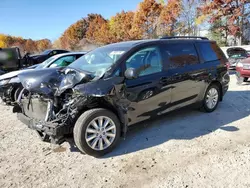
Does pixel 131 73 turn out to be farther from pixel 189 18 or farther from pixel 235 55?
pixel 189 18

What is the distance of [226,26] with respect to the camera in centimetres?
2373

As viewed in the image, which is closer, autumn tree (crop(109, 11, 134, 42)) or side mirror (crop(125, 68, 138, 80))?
side mirror (crop(125, 68, 138, 80))

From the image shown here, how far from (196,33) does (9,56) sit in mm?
23049

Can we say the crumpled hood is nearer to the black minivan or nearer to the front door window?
the black minivan

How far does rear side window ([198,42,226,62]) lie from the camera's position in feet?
16.2

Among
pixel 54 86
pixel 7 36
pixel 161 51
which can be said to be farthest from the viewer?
pixel 7 36

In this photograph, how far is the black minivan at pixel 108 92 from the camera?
10.6ft

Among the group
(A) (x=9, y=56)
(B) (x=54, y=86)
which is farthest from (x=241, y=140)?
(A) (x=9, y=56)

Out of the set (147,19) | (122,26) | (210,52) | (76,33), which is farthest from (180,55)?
(76,33)

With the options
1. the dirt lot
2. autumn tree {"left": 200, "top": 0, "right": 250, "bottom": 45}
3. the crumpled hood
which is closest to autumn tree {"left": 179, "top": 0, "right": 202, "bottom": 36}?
autumn tree {"left": 200, "top": 0, "right": 250, "bottom": 45}

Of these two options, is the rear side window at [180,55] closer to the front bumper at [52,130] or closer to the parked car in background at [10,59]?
the front bumper at [52,130]

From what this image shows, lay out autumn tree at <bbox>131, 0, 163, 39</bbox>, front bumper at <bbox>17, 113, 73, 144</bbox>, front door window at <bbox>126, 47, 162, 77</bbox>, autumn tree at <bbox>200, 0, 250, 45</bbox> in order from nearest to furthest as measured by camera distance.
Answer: front bumper at <bbox>17, 113, 73, 144</bbox>
front door window at <bbox>126, 47, 162, 77</bbox>
autumn tree at <bbox>200, 0, 250, 45</bbox>
autumn tree at <bbox>131, 0, 163, 39</bbox>

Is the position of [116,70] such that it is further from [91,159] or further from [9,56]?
[9,56]

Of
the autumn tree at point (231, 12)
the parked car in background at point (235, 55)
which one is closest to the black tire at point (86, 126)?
the parked car in background at point (235, 55)
